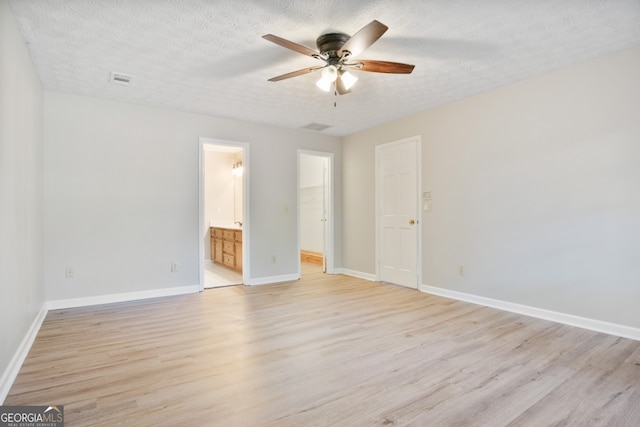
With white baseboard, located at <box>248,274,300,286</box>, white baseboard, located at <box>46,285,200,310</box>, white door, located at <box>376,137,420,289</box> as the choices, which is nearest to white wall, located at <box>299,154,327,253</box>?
white baseboard, located at <box>248,274,300,286</box>

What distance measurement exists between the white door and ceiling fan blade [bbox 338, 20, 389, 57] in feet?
8.28

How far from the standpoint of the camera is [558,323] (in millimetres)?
3273

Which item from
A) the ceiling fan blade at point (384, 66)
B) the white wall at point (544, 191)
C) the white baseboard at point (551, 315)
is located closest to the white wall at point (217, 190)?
the white wall at point (544, 191)

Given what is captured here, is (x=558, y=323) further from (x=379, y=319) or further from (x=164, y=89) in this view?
(x=164, y=89)

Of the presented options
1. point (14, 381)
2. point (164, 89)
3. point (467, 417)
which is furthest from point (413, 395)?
point (164, 89)

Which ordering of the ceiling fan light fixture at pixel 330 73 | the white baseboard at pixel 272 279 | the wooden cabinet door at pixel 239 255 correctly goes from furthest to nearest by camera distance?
1. the wooden cabinet door at pixel 239 255
2. the white baseboard at pixel 272 279
3. the ceiling fan light fixture at pixel 330 73

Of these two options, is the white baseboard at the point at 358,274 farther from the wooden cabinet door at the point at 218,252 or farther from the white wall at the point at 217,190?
the white wall at the point at 217,190

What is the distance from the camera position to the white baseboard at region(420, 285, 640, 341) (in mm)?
2912

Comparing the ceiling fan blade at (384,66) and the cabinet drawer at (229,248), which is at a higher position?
the ceiling fan blade at (384,66)

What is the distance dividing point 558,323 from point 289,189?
3940mm

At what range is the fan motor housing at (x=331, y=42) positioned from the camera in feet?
8.48

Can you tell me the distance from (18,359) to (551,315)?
4664 millimetres

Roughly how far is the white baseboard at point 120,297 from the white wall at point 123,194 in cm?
5

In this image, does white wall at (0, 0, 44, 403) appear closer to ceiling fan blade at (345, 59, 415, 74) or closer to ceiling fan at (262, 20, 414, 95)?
ceiling fan at (262, 20, 414, 95)
